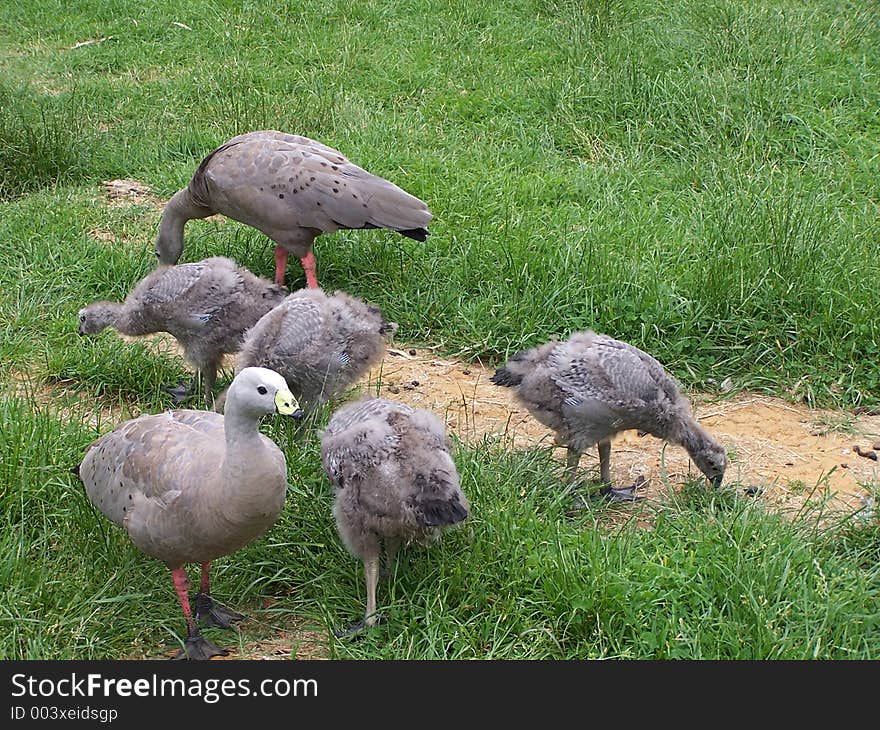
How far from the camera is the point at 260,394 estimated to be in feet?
12.0

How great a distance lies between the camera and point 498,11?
36.6 feet

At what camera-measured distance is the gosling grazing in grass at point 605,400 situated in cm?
477

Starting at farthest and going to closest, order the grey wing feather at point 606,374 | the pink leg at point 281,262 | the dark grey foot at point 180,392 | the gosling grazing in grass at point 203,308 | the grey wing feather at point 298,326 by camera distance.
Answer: the pink leg at point 281,262, the dark grey foot at point 180,392, the gosling grazing in grass at point 203,308, the grey wing feather at point 298,326, the grey wing feather at point 606,374

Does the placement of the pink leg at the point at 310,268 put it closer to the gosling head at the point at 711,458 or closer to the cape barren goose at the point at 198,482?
the cape barren goose at the point at 198,482

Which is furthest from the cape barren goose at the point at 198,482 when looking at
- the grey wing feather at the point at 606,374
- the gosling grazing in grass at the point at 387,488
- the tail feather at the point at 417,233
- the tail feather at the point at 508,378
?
the tail feather at the point at 417,233

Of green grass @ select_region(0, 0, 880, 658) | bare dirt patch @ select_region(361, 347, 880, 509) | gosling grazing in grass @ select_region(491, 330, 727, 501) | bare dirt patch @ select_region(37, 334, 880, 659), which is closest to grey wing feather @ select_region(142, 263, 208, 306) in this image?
green grass @ select_region(0, 0, 880, 658)

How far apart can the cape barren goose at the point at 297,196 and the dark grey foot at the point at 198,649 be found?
9.85 feet

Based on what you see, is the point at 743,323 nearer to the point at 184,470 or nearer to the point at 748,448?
the point at 748,448

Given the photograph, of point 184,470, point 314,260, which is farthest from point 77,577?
point 314,260

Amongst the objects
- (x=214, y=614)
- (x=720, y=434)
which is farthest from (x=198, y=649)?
(x=720, y=434)

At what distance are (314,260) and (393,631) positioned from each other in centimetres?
319

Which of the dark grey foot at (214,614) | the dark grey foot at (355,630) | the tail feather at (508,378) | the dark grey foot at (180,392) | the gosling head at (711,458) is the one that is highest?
the tail feather at (508,378)

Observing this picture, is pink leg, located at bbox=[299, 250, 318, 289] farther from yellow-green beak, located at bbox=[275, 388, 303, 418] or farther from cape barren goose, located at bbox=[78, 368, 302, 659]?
yellow-green beak, located at bbox=[275, 388, 303, 418]

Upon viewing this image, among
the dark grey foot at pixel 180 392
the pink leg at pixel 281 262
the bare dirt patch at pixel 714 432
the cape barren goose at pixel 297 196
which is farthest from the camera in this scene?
the pink leg at pixel 281 262
